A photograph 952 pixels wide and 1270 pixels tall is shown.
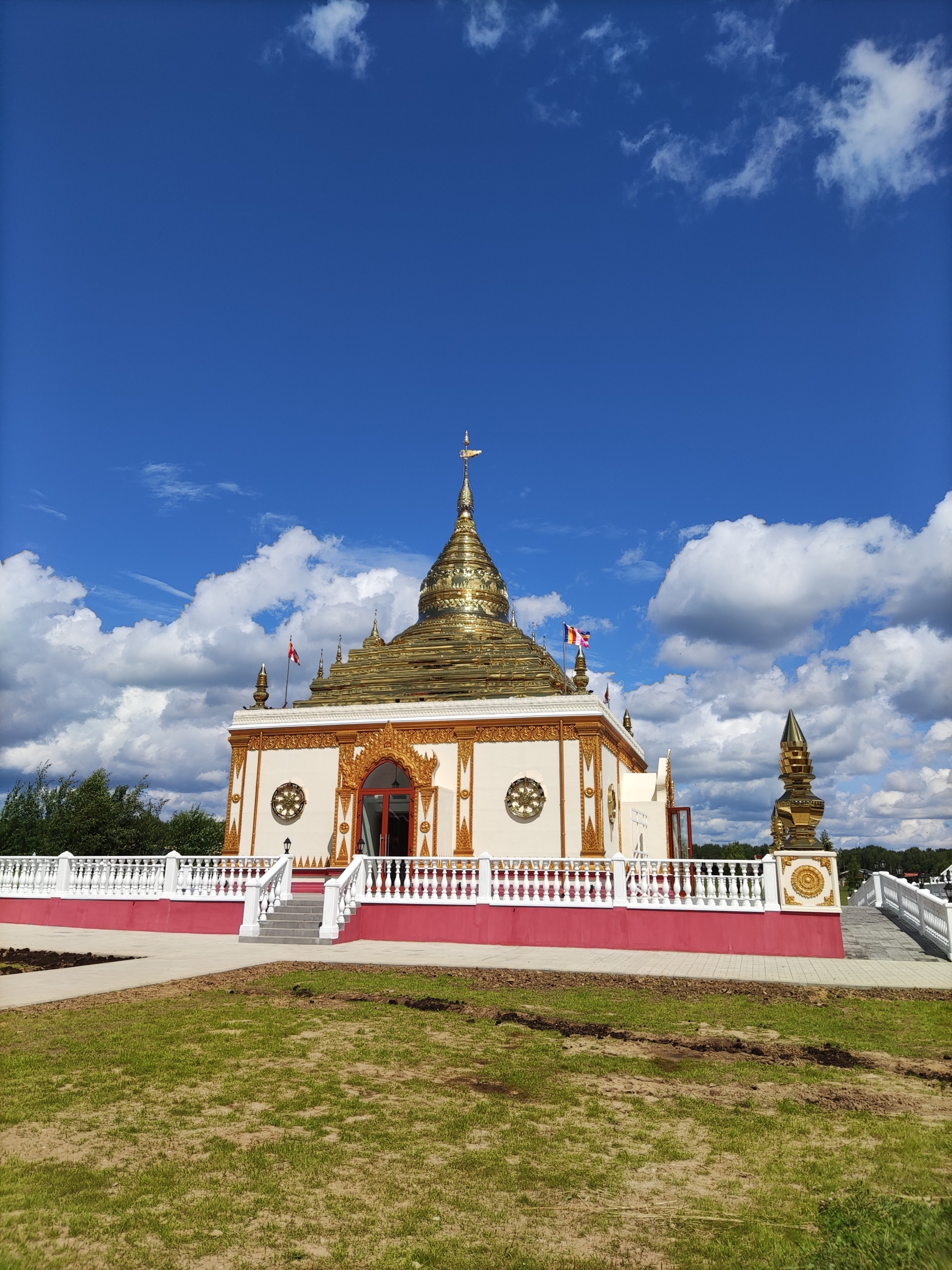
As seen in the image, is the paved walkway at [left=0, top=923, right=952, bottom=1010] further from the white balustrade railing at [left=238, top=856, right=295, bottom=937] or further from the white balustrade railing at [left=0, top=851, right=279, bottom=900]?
the white balustrade railing at [left=0, top=851, right=279, bottom=900]

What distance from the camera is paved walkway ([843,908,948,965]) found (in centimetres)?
1592

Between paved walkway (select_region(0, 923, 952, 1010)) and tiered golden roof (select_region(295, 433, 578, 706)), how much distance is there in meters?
9.75

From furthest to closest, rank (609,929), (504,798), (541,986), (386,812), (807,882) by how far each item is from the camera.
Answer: (386,812)
(504,798)
(609,929)
(807,882)
(541,986)

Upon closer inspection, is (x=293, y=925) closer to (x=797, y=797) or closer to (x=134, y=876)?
(x=134, y=876)

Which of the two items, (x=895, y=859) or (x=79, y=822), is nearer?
(x=79, y=822)

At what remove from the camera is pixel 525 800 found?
2362 cm

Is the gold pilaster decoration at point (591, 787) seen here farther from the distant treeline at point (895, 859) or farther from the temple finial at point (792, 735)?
the distant treeline at point (895, 859)

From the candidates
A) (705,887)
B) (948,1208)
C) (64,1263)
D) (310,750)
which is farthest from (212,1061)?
(310,750)

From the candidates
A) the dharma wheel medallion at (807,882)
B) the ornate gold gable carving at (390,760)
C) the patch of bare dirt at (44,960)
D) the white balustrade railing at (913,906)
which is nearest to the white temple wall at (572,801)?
the ornate gold gable carving at (390,760)

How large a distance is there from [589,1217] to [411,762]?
20.2 meters

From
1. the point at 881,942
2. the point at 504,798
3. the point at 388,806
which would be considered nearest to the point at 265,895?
the point at 388,806

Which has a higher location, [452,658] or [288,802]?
[452,658]

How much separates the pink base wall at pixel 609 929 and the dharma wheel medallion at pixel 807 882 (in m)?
0.38

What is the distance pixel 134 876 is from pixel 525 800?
33.5 feet
